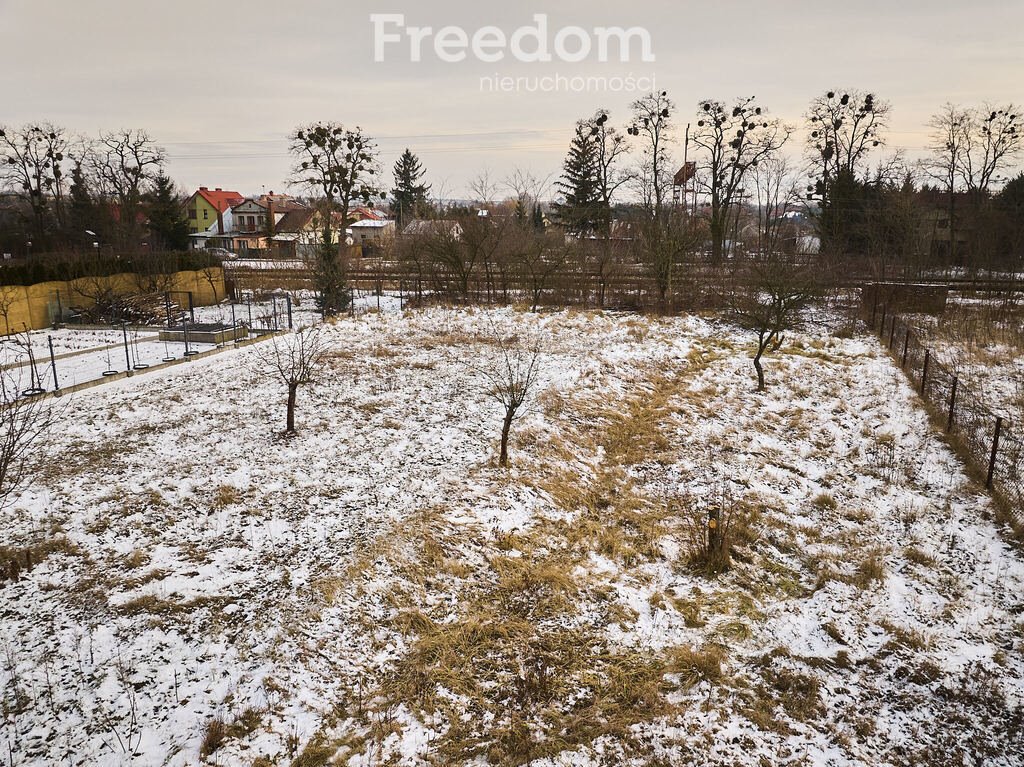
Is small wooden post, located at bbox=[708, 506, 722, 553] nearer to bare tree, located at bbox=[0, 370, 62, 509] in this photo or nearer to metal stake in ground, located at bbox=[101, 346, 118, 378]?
bare tree, located at bbox=[0, 370, 62, 509]

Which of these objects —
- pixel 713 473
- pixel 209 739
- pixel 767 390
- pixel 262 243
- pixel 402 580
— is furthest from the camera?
pixel 262 243

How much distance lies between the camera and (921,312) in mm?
24500

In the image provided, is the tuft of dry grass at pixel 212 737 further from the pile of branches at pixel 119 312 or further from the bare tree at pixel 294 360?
the pile of branches at pixel 119 312

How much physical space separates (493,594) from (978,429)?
1111cm

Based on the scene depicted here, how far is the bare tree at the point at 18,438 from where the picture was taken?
6665 mm

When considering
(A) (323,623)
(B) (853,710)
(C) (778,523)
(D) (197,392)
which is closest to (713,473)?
(C) (778,523)

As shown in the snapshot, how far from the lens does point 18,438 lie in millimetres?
6539

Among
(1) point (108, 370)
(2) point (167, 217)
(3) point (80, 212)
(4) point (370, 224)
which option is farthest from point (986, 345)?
(4) point (370, 224)

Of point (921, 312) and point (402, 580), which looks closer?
point (402, 580)

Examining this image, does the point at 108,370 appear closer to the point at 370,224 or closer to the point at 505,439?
the point at 505,439

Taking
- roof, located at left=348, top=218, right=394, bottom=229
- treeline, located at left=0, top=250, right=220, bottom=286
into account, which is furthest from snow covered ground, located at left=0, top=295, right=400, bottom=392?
roof, located at left=348, top=218, right=394, bottom=229

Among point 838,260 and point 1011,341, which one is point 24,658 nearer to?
point 1011,341

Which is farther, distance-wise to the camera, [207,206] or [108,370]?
[207,206]

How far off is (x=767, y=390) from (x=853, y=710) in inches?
434
